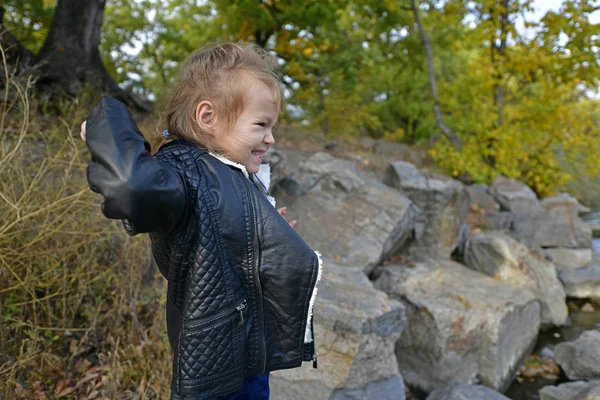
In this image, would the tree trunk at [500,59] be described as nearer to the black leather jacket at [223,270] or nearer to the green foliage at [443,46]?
the green foliage at [443,46]

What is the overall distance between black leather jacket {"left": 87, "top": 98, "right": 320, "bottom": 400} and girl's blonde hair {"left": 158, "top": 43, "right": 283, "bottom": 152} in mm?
85

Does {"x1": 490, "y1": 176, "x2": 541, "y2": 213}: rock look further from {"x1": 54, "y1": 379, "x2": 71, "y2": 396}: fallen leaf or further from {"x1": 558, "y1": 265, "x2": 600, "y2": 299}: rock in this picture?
{"x1": 54, "y1": 379, "x2": 71, "y2": 396}: fallen leaf

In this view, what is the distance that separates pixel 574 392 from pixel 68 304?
3762 millimetres

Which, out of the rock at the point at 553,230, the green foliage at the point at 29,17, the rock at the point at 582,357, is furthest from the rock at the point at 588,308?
the green foliage at the point at 29,17

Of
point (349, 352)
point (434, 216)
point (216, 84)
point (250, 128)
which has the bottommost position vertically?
point (349, 352)

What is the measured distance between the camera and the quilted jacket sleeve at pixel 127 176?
3.69 feet

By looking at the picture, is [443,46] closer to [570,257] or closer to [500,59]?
[500,59]

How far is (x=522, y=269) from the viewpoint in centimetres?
557

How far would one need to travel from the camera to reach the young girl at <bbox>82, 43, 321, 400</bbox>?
1.34m

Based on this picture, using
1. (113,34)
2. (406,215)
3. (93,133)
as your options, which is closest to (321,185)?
(406,215)

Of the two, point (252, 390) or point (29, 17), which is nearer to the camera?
point (252, 390)

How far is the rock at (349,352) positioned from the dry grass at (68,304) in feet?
2.81

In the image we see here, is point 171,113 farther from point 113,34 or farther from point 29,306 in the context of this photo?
point 113,34

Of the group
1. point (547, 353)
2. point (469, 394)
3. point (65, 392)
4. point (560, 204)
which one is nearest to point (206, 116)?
point (65, 392)
